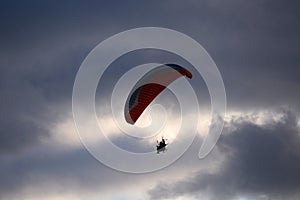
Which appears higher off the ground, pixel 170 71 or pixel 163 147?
pixel 170 71

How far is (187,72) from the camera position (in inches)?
4808

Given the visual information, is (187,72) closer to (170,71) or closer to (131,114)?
(170,71)

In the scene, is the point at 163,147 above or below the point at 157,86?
below

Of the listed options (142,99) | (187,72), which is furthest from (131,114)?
(187,72)

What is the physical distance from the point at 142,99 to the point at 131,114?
3.34 metres

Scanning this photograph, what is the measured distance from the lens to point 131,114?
125 meters

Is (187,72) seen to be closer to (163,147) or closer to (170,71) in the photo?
(170,71)

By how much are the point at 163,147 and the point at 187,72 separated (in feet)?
45.8

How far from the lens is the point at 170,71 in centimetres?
12444

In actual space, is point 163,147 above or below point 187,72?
below

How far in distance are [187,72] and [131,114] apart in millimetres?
12627

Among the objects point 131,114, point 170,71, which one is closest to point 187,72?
point 170,71

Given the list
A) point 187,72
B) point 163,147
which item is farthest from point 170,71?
point 163,147

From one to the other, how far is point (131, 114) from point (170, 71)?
33.8 ft
